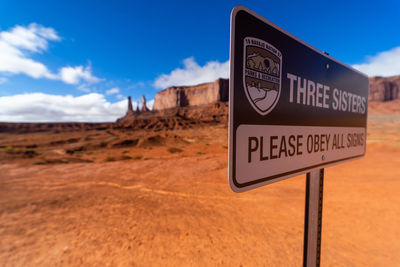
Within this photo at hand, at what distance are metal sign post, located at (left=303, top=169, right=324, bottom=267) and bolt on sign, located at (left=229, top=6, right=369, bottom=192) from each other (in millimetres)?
127

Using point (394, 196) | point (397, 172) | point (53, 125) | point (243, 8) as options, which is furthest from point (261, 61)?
point (53, 125)

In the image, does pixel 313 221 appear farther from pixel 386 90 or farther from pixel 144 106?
pixel 386 90

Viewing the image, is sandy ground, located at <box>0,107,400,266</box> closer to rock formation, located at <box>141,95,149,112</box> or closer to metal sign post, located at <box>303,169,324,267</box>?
metal sign post, located at <box>303,169,324,267</box>

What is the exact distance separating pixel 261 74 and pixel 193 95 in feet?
298

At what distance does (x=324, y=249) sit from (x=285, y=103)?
312cm

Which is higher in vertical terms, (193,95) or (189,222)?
(193,95)

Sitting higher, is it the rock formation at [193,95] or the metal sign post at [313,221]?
the rock formation at [193,95]

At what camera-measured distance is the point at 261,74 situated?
846 millimetres

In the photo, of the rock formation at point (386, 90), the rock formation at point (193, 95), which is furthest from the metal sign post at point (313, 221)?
the rock formation at point (386, 90)

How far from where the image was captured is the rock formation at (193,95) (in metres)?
78.8

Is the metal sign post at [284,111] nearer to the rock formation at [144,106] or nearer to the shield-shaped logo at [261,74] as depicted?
the shield-shaped logo at [261,74]

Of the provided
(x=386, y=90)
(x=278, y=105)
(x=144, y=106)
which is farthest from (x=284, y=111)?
(x=386, y=90)

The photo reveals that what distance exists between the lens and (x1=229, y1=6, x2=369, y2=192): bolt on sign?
2.53 feet

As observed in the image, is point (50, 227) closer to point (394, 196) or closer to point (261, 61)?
point (261, 61)
